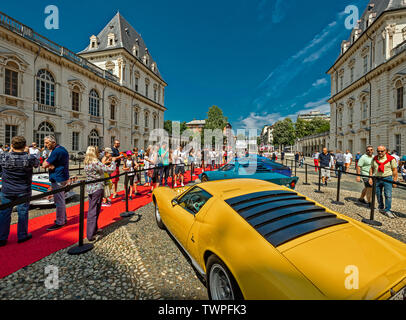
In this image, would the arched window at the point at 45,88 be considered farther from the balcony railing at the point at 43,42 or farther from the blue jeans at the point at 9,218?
the blue jeans at the point at 9,218

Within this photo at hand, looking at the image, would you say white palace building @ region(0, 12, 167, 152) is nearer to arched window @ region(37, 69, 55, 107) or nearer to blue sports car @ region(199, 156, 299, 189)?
arched window @ region(37, 69, 55, 107)

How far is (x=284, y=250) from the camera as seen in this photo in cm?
155

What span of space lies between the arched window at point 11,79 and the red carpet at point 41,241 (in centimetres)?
1579

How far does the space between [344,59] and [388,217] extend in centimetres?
3287

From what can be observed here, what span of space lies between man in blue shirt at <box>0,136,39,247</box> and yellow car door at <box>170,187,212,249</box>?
109 inches

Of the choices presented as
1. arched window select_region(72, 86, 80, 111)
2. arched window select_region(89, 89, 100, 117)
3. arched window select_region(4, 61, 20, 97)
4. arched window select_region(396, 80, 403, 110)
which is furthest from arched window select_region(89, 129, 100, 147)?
arched window select_region(396, 80, 403, 110)

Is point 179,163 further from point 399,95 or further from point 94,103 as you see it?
point 399,95

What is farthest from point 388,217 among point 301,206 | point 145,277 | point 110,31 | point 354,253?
point 110,31

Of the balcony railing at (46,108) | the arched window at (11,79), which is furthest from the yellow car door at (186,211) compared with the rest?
the balcony railing at (46,108)

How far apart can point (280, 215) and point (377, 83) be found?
27.9 m

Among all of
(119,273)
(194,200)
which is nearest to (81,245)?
(119,273)

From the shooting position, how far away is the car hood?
1.22m

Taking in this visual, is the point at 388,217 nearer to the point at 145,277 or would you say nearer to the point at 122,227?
the point at 145,277

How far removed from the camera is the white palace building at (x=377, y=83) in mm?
17917
